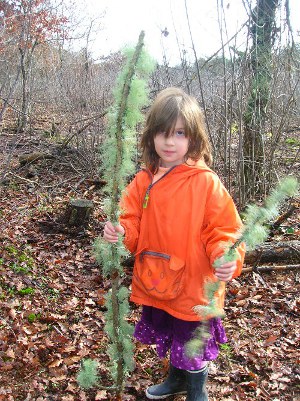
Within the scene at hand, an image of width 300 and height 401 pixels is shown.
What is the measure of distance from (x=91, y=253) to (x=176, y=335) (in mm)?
2440

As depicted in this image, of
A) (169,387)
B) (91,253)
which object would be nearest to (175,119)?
(169,387)

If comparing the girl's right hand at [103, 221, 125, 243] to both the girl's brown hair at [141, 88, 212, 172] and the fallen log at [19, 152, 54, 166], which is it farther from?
the fallen log at [19, 152, 54, 166]

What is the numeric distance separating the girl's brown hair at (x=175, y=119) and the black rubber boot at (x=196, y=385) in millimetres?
1183

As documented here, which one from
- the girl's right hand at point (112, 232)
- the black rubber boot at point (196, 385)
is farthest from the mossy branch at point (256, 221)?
the black rubber boot at point (196, 385)

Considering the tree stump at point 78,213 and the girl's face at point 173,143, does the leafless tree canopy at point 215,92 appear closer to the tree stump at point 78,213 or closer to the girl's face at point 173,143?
the tree stump at point 78,213

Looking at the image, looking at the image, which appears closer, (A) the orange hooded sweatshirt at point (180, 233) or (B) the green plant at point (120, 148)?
(B) the green plant at point (120, 148)

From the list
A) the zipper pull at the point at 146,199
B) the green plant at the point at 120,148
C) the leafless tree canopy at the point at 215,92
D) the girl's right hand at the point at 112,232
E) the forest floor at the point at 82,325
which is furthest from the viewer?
the leafless tree canopy at the point at 215,92

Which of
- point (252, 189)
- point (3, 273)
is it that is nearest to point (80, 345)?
point (3, 273)

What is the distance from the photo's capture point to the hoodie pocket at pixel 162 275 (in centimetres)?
190

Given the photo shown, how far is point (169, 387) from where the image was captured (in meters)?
2.39

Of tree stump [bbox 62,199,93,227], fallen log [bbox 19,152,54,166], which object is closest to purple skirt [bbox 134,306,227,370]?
tree stump [bbox 62,199,93,227]

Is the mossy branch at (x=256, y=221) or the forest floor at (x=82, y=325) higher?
the mossy branch at (x=256, y=221)

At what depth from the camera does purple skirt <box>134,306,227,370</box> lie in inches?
78.8

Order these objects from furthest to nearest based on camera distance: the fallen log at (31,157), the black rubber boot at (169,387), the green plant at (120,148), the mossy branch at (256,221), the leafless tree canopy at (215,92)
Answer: the fallen log at (31,157), the leafless tree canopy at (215,92), the black rubber boot at (169,387), the green plant at (120,148), the mossy branch at (256,221)
